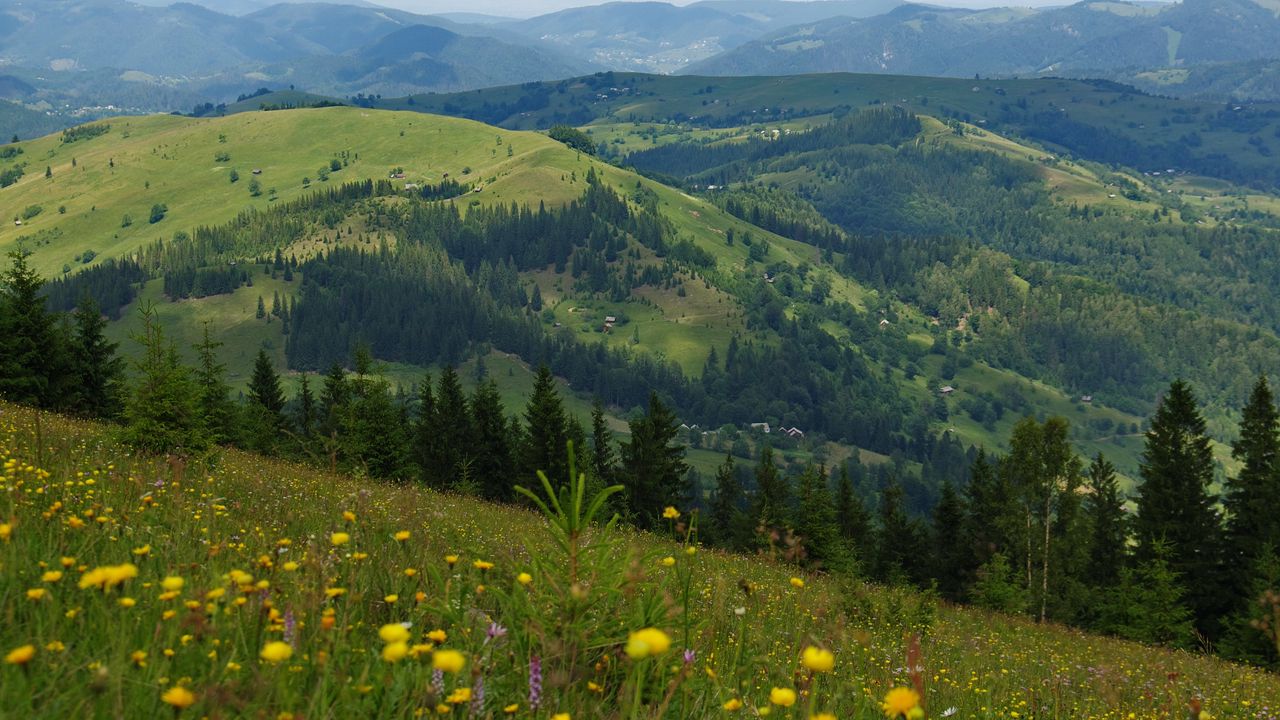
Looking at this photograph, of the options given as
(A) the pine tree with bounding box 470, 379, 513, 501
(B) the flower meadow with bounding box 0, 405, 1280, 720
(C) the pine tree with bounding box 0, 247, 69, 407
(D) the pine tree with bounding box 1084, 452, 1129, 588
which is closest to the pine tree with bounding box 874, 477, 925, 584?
(D) the pine tree with bounding box 1084, 452, 1129, 588

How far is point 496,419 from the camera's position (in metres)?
79.9

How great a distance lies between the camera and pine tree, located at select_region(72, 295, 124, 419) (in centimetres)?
5597

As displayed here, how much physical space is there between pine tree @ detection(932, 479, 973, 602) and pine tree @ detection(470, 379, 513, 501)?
42.5 metres

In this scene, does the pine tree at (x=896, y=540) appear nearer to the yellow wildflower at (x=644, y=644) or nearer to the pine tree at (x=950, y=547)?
the pine tree at (x=950, y=547)

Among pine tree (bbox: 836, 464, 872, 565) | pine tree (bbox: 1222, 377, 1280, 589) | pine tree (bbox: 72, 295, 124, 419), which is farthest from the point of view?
pine tree (bbox: 836, 464, 872, 565)

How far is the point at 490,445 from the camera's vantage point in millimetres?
79812

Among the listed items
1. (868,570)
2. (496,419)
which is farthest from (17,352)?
(868,570)

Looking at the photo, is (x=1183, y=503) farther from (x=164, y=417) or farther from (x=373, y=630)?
(x=373, y=630)

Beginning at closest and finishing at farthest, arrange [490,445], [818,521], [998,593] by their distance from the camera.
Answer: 1. [998,593]
2. [818,521]
3. [490,445]

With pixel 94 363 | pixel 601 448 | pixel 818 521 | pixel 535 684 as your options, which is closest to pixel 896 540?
pixel 818 521

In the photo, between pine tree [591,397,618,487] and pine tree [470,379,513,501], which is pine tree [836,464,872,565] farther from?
pine tree [470,379,513,501]

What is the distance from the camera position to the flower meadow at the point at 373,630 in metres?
3.49

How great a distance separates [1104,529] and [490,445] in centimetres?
6174

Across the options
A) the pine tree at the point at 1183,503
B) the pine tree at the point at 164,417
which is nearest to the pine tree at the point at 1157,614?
the pine tree at the point at 1183,503
